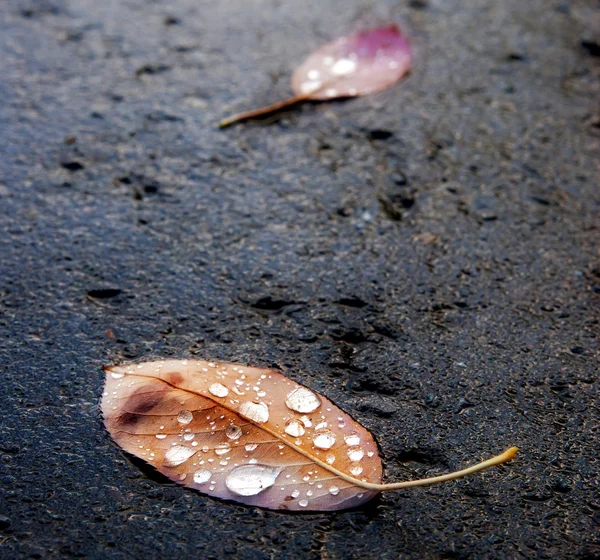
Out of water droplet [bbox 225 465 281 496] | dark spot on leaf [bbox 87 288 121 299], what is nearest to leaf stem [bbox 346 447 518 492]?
water droplet [bbox 225 465 281 496]

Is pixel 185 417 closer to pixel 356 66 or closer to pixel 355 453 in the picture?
pixel 355 453

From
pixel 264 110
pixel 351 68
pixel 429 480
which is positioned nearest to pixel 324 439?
pixel 429 480

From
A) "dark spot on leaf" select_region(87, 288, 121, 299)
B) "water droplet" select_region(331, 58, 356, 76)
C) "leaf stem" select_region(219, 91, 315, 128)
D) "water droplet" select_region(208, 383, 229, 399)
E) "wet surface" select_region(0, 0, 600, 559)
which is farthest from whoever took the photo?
"water droplet" select_region(331, 58, 356, 76)

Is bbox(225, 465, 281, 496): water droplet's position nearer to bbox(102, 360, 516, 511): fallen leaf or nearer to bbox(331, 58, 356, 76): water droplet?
bbox(102, 360, 516, 511): fallen leaf

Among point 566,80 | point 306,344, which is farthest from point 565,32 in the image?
point 306,344

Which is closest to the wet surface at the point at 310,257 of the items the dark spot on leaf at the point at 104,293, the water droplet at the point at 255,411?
the dark spot on leaf at the point at 104,293
